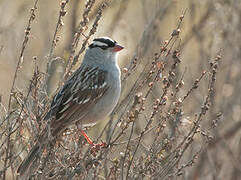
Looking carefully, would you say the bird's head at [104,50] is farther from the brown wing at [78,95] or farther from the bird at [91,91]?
the brown wing at [78,95]

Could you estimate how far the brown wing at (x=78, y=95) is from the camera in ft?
16.5

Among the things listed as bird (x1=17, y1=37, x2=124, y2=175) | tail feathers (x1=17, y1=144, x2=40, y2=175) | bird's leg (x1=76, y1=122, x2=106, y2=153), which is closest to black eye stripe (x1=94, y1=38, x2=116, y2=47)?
bird (x1=17, y1=37, x2=124, y2=175)

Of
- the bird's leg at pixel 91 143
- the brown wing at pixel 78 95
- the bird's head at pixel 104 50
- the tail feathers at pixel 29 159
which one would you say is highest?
the bird's head at pixel 104 50

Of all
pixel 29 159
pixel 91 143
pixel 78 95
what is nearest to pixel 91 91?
pixel 78 95

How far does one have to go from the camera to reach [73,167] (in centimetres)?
390

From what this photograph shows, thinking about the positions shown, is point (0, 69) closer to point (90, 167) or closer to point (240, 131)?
point (240, 131)

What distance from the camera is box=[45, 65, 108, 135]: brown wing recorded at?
5021mm

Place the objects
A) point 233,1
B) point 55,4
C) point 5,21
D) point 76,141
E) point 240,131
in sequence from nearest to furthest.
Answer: point 76,141, point 233,1, point 240,131, point 5,21, point 55,4

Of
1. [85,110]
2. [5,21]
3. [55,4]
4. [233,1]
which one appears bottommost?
[85,110]

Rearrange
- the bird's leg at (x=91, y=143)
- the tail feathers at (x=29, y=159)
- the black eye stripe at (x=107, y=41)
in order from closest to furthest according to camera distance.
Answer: the tail feathers at (x=29, y=159), the bird's leg at (x=91, y=143), the black eye stripe at (x=107, y=41)

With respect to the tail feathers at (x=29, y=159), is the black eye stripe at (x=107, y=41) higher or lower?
higher

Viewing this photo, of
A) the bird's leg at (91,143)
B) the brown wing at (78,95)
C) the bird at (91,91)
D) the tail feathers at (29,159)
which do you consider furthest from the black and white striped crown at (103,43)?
the tail feathers at (29,159)

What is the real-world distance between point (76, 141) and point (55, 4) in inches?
269

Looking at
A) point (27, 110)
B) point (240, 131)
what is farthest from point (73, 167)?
point (240, 131)
